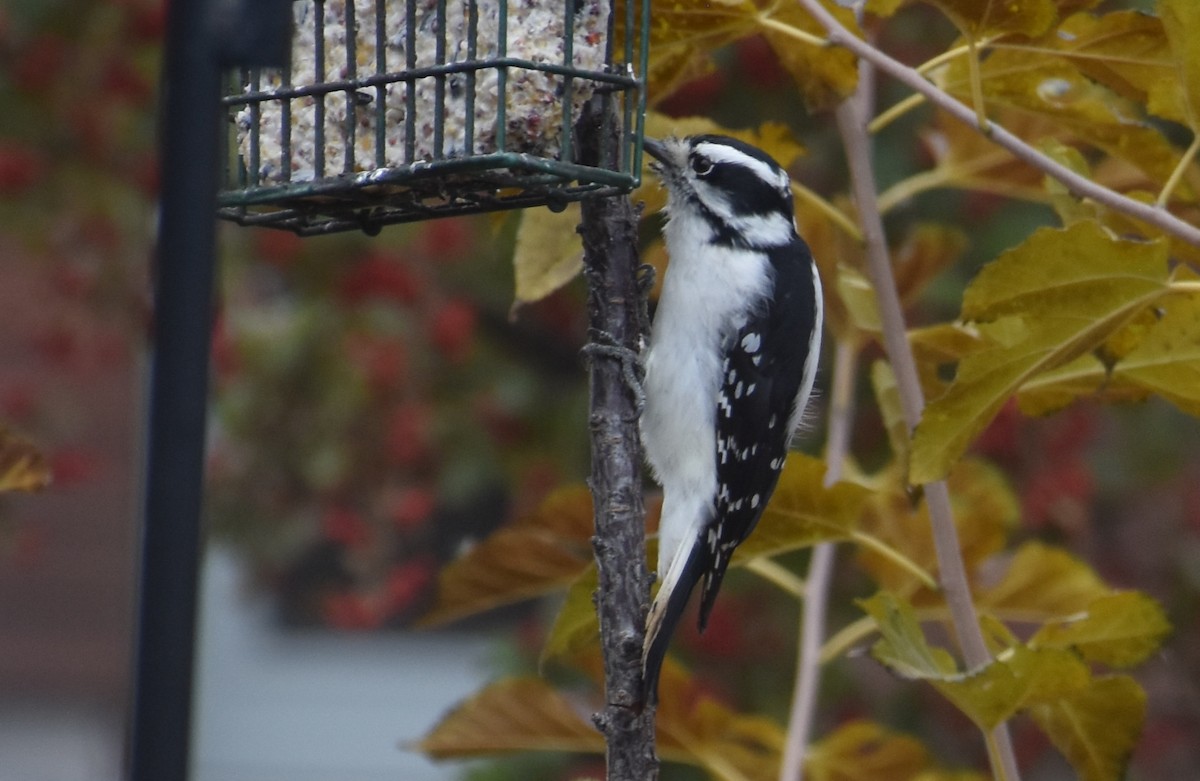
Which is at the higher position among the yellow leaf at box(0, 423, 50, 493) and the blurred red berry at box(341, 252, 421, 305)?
the blurred red berry at box(341, 252, 421, 305)

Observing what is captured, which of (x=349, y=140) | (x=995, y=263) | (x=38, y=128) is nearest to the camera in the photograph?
(x=995, y=263)

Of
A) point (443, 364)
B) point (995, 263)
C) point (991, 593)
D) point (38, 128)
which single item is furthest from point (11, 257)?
point (995, 263)

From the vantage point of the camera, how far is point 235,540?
17.2ft

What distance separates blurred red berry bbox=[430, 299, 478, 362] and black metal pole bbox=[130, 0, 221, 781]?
3.03 metres

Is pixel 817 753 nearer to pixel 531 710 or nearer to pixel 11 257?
pixel 531 710

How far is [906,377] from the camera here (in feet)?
7.97

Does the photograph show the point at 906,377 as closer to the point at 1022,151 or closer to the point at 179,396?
the point at 1022,151

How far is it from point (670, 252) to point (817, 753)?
1017mm

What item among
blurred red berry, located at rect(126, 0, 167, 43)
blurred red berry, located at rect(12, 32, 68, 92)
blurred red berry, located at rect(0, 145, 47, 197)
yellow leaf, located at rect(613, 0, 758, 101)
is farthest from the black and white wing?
blurred red berry, located at rect(0, 145, 47, 197)

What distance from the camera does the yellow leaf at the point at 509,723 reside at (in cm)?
266

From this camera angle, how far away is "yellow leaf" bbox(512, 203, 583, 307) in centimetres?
248

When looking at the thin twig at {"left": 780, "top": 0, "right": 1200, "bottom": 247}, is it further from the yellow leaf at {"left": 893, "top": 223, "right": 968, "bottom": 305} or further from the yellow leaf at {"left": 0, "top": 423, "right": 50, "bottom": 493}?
the yellow leaf at {"left": 0, "top": 423, "right": 50, "bottom": 493}

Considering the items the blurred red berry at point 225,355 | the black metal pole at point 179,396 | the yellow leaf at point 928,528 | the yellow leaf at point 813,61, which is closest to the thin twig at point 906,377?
the yellow leaf at point 813,61

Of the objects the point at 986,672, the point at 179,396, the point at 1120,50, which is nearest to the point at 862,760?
the point at 986,672
